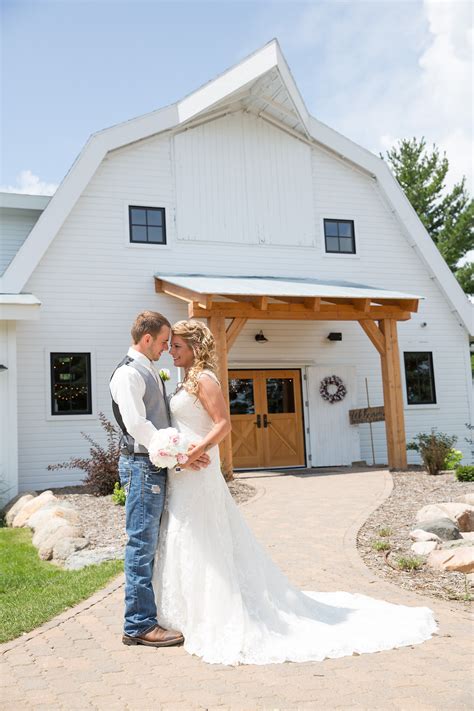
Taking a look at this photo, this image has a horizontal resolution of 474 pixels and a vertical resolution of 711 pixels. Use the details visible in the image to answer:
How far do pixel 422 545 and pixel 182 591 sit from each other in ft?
11.0

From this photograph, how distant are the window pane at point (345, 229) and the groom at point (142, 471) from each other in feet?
39.0

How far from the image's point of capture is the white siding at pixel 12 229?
1480 centimetres

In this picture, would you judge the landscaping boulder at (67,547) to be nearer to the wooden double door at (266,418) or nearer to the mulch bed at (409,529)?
the mulch bed at (409,529)

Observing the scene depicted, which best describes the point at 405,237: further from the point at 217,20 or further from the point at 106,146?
the point at 217,20

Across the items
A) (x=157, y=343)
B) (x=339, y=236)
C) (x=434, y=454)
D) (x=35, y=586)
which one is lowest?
(x=35, y=586)

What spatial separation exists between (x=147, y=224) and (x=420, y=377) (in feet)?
22.8

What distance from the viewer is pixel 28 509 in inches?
391

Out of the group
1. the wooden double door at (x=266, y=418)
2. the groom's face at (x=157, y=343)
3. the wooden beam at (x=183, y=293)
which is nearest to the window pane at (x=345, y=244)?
the wooden double door at (x=266, y=418)

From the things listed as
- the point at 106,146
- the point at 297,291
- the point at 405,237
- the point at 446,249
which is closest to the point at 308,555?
the point at 297,291

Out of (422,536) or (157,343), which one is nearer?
(157,343)

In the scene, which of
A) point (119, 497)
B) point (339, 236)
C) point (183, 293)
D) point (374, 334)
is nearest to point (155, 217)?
point (183, 293)

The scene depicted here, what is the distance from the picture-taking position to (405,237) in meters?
16.1

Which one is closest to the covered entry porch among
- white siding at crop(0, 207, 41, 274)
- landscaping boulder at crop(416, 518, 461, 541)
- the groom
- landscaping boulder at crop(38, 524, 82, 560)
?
white siding at crop(0, 207, 41, 274)

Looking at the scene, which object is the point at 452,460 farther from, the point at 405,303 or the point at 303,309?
the point at 303,309
